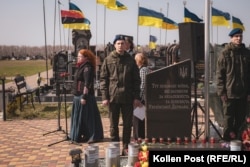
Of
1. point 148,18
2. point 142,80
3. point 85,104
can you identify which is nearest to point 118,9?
point 148,18

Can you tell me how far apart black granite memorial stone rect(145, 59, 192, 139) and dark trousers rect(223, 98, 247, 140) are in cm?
76

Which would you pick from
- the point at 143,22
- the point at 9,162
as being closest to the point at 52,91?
the point at 143,22

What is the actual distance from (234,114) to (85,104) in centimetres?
279

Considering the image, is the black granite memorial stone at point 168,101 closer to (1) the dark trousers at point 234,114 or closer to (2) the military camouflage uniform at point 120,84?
(2) the military camouflage uniform at point 120,84

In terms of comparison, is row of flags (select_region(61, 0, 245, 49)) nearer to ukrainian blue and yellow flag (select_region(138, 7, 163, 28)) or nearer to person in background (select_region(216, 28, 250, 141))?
ukrainian blue and yellow flag (select_region(138, 7, 163, 28))

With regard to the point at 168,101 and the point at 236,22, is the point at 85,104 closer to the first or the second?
the point at 168,101

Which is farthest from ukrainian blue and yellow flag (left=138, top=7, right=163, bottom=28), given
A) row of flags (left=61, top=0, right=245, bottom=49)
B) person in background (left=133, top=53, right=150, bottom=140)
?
person in background (left=133, top=53, right=150, bottom=140)

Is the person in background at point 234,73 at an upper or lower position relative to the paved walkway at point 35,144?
upper

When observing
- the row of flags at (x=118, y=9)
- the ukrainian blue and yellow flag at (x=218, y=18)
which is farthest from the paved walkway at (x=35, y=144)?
the ukrainian blue and yellow flag at (x=218, y=18)

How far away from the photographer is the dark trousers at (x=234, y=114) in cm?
602

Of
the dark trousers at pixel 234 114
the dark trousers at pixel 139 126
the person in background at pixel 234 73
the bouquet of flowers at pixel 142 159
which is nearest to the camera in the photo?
the bouquet of flowers at pixel 142 159

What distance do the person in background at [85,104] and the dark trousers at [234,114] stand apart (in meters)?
2.49

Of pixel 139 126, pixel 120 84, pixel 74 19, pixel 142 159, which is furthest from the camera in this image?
pixel 74 19

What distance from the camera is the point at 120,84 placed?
18.7 ft
